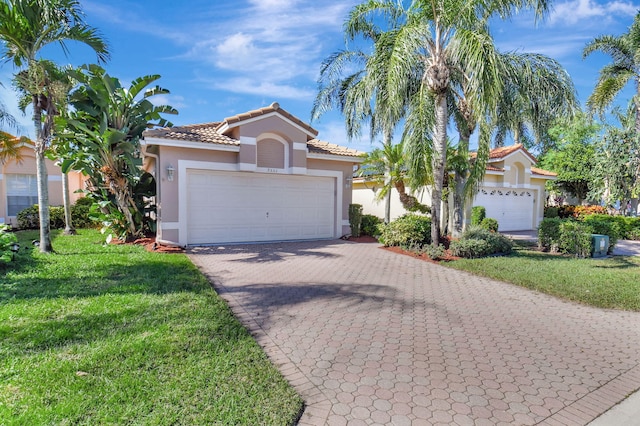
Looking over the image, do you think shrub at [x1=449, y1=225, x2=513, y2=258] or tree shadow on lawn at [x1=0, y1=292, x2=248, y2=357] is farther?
shrub at [x1=449, y1=225, x2=513, y2=258]

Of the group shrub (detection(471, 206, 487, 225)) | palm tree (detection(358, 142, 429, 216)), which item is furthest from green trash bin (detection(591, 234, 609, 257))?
shrub (detection(471, 206, 487, 225))

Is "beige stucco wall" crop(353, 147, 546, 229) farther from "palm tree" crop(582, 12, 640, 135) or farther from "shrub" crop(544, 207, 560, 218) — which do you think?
"palm tree" crop(582, 12, 640, 135)

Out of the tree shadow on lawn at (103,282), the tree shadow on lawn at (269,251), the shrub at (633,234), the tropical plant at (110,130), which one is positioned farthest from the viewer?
the shrub at (633,234)

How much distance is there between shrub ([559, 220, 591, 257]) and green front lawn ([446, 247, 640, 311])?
0.63 m

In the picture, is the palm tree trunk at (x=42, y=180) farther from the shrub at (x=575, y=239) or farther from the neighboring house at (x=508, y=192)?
the shrub at (x=575, y=239)

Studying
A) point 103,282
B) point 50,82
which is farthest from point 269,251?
point 50,82

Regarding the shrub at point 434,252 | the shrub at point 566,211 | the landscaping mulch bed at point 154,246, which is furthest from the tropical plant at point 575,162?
the landscaping mulch bed at point 154,246

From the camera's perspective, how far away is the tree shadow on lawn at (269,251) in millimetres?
10672

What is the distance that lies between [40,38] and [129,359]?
32.2 feet

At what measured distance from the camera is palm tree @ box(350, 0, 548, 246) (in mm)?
9523

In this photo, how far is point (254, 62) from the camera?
13.5 metres

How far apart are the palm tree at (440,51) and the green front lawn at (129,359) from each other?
8047 mm

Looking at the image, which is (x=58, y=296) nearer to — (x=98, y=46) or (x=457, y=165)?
(x=98, y=46)

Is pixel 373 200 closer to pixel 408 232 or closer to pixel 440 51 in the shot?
pixel 408 232
